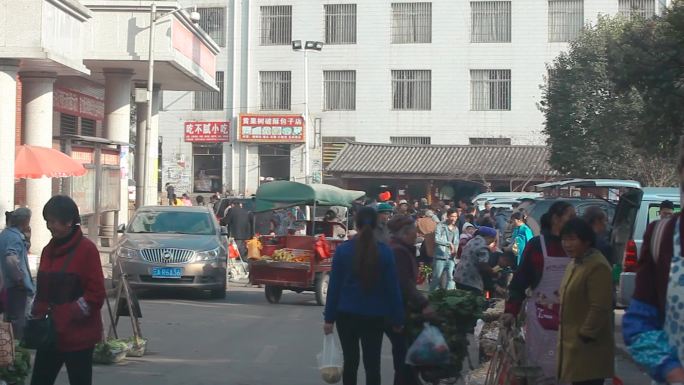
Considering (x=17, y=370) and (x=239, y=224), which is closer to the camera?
(x=17, y=370)

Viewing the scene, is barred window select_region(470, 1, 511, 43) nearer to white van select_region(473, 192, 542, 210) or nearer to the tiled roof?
the tiled roof

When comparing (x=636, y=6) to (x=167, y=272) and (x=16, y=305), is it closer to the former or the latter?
(x=167, y=272)

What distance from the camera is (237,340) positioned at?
1373cm

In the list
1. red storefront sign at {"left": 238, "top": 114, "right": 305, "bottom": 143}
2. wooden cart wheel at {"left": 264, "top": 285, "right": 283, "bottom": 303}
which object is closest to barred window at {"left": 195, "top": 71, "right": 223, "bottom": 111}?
red storefront sign at {"left": 238, "top": 114, "right": 305, "bottom": 143}

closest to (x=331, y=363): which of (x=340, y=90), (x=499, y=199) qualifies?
(x=499, y=199)

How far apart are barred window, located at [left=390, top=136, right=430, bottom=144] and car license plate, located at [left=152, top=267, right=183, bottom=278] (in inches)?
1392

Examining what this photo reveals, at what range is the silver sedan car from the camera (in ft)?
59.3

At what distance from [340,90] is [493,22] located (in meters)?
8.34

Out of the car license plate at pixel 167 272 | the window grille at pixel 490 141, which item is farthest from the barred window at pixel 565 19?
the car license plate at pixel 167 272

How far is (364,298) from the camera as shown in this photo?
25.7 feet

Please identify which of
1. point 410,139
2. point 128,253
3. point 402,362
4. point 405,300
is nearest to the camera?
point 405,300

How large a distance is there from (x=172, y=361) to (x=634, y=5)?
4342cm

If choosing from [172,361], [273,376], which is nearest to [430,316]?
[273,376]

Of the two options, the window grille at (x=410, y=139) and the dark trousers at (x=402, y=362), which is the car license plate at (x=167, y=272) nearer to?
the dark trousers at (x=402, y=362)
